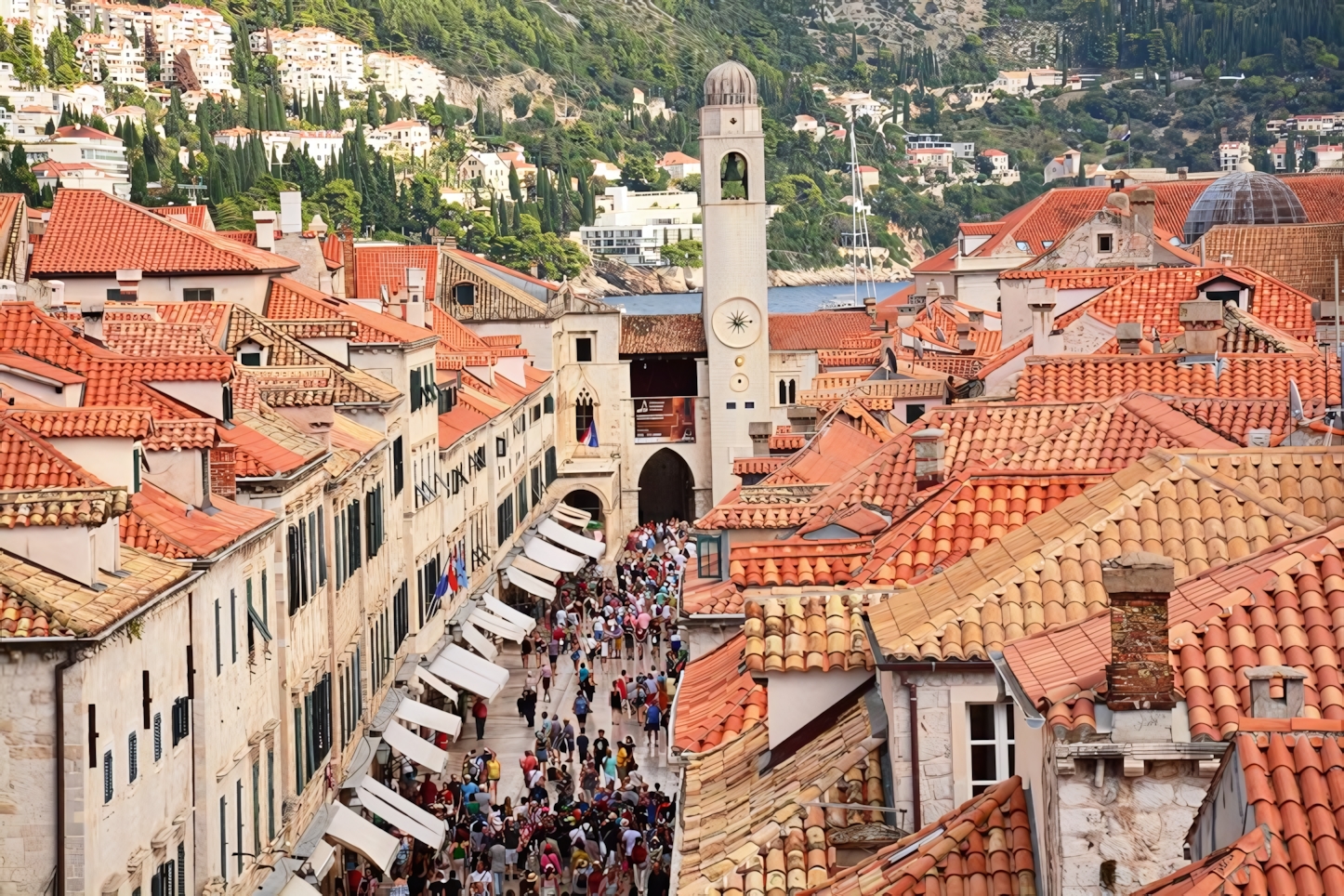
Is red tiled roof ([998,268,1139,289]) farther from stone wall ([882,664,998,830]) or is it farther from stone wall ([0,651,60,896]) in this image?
stone wall ([882,664,998,830])

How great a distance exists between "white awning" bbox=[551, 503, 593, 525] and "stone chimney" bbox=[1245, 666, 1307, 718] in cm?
7822

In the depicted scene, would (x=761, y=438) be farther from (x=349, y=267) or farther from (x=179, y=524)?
(x=349, y=267)

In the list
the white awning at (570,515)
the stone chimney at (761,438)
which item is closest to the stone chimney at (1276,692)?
the stone chimney at (761,438)

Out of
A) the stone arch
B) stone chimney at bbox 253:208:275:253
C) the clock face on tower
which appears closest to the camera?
stone chimney at bbox 253:208:275:253

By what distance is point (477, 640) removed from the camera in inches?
2362

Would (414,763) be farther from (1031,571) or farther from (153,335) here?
(1031,571)

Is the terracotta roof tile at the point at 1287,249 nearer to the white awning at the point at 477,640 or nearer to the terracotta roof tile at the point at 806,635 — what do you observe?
the white awning at the point at 477,640

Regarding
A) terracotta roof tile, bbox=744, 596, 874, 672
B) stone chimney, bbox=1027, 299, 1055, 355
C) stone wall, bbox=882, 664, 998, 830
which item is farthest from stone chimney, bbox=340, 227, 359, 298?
stone wall, bbox=882, 664, 998, 830

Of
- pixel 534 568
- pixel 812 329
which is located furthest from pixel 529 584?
pixel 812 329

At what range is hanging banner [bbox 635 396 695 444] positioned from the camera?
108375 millimetres

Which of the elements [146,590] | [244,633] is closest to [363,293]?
[244,633]

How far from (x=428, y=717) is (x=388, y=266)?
41260 millimetres

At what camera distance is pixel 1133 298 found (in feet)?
155

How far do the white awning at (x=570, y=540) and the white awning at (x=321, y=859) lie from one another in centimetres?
4391
